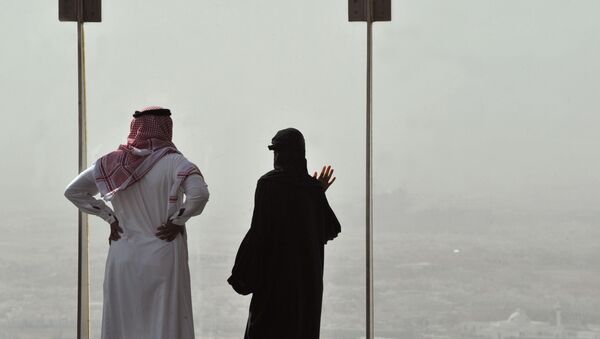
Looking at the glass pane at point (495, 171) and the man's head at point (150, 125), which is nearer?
the man's head at point (150, 125)

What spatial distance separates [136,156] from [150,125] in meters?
0.12

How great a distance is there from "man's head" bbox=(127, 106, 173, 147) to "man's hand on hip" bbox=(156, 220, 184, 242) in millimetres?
328

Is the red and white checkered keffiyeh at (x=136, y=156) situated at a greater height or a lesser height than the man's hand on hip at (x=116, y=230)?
greater

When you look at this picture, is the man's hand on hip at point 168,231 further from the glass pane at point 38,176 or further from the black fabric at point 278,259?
the glass pane at point 38,176

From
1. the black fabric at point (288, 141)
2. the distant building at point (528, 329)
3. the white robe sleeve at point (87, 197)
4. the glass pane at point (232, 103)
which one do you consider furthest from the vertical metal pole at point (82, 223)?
the distant building at point (528, 329)

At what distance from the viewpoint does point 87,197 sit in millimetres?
3727

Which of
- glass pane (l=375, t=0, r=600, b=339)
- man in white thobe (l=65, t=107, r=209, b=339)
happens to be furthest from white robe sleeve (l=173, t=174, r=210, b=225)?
glass pane (l=375, t=0, r=600, b=339)

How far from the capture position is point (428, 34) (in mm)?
4477

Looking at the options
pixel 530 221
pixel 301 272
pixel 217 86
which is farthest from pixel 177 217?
pixel 530 221

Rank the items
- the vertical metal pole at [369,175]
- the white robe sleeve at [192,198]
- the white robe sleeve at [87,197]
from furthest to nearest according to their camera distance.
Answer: the vertical metal pole at [369,175] < the white robe sleeve at [87,197] < the white robe sleeve at [192,198]

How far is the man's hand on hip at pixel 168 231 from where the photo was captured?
3641 mm

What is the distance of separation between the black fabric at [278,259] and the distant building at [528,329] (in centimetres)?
109

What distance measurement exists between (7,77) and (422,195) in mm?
1921

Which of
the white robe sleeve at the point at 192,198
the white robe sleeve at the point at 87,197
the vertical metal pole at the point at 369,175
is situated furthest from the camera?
the vertical metal pole at the point at 369,175
